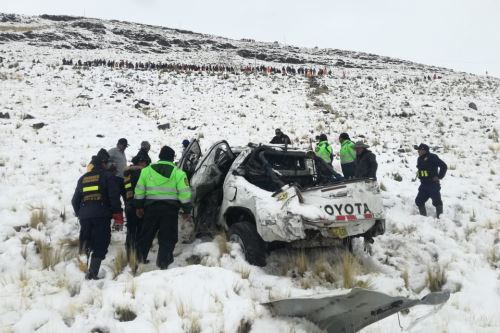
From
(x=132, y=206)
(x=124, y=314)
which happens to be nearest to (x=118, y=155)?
(x=132, y=206)

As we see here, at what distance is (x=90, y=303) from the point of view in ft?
12.6

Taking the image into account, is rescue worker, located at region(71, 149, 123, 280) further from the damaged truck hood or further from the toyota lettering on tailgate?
the toyota lettering on tailgate

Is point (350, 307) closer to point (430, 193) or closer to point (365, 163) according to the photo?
point (365, 163)

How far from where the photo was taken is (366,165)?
7.59m

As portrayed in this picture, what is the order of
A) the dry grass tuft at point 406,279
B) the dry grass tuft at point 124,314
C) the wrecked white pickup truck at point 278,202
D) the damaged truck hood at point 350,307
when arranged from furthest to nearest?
the dry grass tuft at point 406,279
the wrecked white pickup truck at point 278,202
the dry grass tuft at point 124,314
the damaged truck hood at point 350,307

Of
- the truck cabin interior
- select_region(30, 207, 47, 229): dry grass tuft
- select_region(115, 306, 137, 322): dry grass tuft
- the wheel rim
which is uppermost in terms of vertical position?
the truck cabin interior

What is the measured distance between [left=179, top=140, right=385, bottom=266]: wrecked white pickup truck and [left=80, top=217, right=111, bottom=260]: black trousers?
1.42 m

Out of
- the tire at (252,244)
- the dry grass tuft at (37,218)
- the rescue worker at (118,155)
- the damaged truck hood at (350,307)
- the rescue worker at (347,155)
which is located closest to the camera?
the damaged truck hood at (350,307)

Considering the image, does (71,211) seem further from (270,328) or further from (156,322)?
(270,328)

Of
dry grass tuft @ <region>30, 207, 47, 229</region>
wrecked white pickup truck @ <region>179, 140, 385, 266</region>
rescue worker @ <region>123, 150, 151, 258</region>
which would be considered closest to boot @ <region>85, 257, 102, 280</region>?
rescue worker @ <region>123, 150, 151, 258</region>

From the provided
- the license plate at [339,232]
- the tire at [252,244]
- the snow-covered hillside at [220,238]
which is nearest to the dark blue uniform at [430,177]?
the snow-covered hillside at [220,238]

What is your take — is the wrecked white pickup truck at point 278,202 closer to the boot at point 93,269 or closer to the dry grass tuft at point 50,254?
the boot at point 93,269

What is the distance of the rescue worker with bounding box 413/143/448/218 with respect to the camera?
741 centimetres

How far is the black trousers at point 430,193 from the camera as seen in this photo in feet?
24.2
